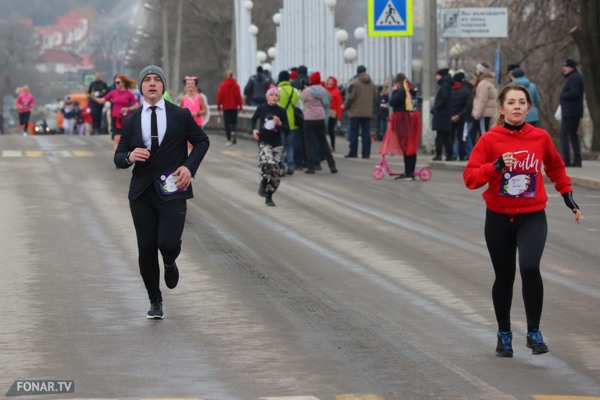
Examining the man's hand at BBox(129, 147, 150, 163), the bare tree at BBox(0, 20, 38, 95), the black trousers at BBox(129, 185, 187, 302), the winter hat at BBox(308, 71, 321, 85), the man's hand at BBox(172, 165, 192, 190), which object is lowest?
the black trousers at BBox(129, 185, 187, 302)

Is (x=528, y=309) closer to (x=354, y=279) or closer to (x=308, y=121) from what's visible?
(x=354, y=279)

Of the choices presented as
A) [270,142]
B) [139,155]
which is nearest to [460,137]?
[270,142]

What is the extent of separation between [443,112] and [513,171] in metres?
19.2

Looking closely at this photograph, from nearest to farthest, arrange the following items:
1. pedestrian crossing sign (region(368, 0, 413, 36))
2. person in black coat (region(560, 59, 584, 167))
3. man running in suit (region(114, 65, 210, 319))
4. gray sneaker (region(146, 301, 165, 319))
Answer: man running in suit (region(114, 65, 210, 319)) < gray sneaker (region(146, 301, 165, 319)) < person in black coat (region(560, 59, 584, 167)) < pedestrian crossing sign (region(368, 0, 413, 36))

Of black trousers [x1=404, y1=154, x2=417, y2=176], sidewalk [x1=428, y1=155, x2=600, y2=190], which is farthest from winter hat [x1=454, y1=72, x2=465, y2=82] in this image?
black trousers [x1=404, y1=154, x2=417, y2=176]

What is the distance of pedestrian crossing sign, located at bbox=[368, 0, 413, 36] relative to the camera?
31547 mm

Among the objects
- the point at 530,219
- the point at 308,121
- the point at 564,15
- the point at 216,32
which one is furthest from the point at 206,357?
the point at 216,32

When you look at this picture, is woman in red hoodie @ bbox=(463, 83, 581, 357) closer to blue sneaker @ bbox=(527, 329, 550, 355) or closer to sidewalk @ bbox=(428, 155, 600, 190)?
blue sneaker @ bbox=(527, 329, 550, 355)

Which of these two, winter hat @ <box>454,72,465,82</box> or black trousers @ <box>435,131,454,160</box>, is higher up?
winter hat @ <box>454,72,465,82</box>

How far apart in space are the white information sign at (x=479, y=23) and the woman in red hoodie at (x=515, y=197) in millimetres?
21374

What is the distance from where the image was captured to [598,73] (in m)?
32.5

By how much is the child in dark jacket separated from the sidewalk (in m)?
4.78

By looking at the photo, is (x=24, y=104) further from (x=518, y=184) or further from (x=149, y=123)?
(x=518, y=184)

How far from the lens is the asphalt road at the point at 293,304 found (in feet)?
29.0
